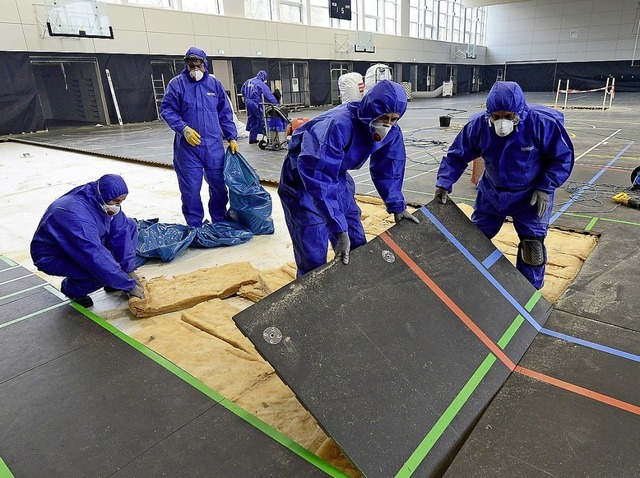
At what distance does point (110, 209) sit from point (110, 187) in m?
0.15

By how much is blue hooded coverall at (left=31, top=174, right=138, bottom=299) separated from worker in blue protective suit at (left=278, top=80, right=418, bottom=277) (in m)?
1.07

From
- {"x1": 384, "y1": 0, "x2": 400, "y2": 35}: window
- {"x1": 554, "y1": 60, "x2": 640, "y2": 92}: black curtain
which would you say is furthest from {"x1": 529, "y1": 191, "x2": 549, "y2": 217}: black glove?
{"x1": 554, "y1": 60, "x2": 640, "y2": 92}: black curtain

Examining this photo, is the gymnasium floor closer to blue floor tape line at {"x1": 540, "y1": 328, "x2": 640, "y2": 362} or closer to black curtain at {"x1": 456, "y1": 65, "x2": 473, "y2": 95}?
blue floor tape line at {"x1": 540, "y1": 328, "x2": 640, "y2": 362}

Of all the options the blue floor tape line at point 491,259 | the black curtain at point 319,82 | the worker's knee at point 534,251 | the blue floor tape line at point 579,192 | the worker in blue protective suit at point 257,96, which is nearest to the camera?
the blue floor tape line at point 491,259

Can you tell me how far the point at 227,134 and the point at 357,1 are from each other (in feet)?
62.8

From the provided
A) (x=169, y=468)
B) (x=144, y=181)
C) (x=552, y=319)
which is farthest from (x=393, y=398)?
(x=144, y=181)

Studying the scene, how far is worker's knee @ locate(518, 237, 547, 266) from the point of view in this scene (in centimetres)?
249

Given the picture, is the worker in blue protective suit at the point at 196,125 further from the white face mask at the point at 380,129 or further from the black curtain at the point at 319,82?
the black curtain at the point at 319,82

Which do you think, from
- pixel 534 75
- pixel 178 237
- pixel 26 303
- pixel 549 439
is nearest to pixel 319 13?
pixel 534 75

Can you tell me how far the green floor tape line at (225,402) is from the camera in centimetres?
154

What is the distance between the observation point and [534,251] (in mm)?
2500

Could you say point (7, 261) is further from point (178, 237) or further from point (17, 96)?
point (17, 96)

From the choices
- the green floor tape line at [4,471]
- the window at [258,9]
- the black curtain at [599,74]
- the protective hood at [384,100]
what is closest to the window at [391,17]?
the window at [258,9]

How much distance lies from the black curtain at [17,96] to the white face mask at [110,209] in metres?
12.1
